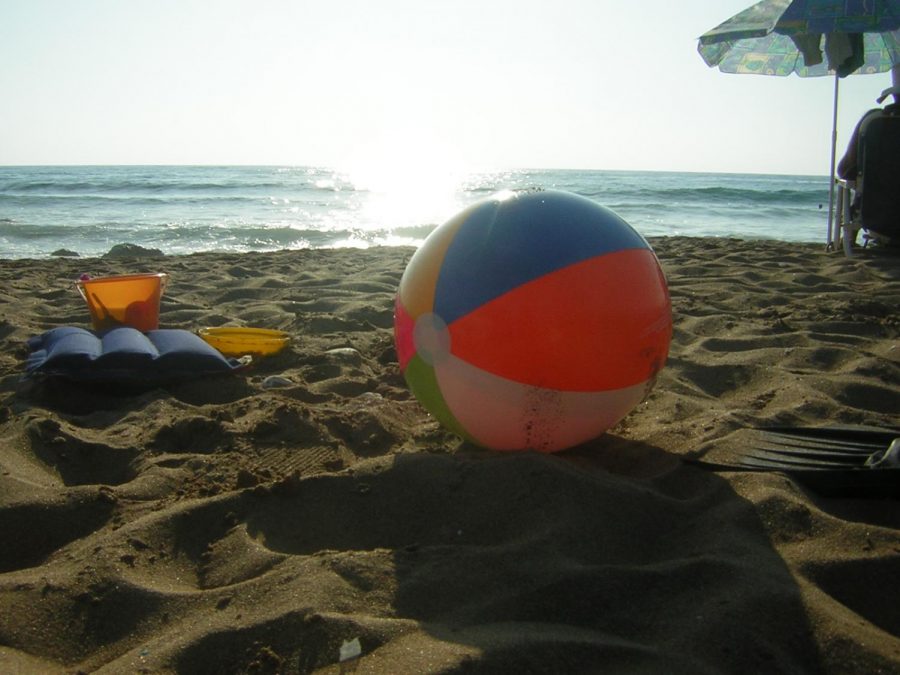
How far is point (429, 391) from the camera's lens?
108 inches

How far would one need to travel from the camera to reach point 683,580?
6.47 feet

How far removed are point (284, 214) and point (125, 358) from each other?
658 inches

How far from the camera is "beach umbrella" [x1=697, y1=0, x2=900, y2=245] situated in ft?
23.6

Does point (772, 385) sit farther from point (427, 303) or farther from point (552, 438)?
point (427, 303)

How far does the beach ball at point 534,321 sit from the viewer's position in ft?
8.20

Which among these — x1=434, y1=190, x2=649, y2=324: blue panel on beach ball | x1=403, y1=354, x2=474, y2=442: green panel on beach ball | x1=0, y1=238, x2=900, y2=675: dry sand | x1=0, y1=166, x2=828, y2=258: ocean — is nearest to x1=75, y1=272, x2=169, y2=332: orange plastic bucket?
x1=0, y1=238, x2=900, y2=675: dry sand

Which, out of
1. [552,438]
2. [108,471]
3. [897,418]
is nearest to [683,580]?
[552,438]

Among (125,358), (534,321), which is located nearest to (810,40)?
(534,321)

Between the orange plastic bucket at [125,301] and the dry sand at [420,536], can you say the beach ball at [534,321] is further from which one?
the orange plastic bucket at [125,301]

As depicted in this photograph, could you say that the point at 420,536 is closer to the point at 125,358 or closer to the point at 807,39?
the point at 125,358

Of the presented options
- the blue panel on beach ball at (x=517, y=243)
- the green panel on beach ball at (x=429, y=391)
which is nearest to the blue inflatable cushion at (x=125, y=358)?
the green panel on beach ball at (x=429, y=391)

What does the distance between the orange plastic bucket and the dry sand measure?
859 millimetres

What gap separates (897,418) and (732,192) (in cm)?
2597

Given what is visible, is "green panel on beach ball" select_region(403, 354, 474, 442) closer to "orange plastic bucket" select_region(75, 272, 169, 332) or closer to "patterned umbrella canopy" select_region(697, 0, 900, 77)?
"orange plastic bucket" select_region(75, 272, 169, 332)
